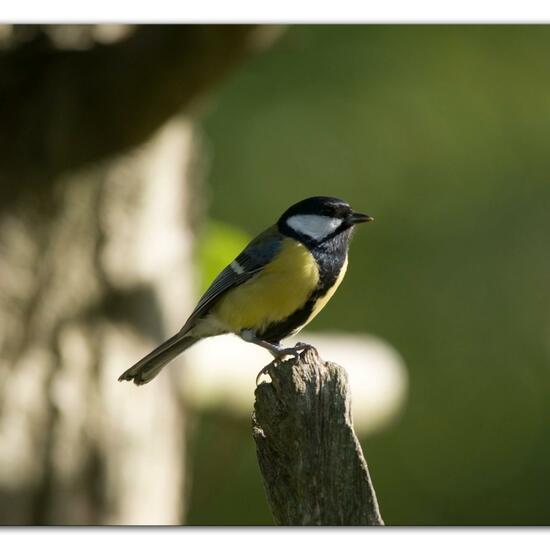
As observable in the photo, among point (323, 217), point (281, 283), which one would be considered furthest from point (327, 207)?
point (281, 283)

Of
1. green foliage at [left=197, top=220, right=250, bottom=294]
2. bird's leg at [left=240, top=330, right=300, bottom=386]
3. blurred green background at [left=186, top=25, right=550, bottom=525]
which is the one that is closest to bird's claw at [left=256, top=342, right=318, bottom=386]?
bird's leg at [left=240, top=330, right=300, bottom=386]

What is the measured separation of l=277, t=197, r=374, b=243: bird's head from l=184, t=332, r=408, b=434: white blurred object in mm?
632

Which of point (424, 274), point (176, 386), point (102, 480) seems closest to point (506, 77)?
point (424, 274)

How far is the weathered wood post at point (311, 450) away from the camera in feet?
5.04

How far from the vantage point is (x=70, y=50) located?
2.52 m

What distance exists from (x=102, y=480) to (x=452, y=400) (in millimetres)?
1093

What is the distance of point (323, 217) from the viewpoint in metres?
1.89

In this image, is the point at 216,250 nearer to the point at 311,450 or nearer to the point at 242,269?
the point at 242,269

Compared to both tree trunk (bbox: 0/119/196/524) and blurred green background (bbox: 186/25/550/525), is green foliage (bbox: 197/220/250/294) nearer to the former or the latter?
tree trunk (bbox: 0/119/196/524)

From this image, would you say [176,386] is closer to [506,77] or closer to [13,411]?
[13,411]

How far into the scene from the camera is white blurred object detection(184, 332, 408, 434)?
258 centimetres

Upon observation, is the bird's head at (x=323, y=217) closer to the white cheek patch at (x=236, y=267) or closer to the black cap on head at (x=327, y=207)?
the black cap on head at (x=327, y=207)

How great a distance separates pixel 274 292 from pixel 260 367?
71cm

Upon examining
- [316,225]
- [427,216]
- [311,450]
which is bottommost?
[311,450]
